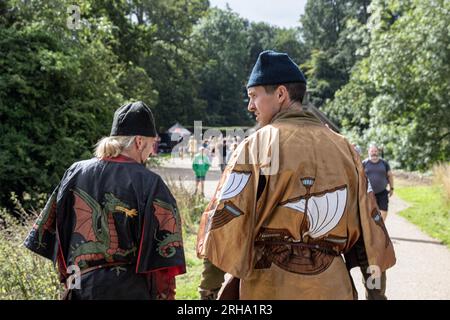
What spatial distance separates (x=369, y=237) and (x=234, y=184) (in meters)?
0.73

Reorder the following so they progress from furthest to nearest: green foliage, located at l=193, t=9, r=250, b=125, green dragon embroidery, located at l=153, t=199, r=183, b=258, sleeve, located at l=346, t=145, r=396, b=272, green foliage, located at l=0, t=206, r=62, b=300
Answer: green foliage, located at l=193, t=9, r=250, b=125
green foliage, located at l=0, t=206, r=62, b=300
green dragon embroidery, located at l=153, t=199, r=183, b=258
sleeve, located at l=346, t=145, r=396, b=272

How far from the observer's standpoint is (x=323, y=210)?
2613mm

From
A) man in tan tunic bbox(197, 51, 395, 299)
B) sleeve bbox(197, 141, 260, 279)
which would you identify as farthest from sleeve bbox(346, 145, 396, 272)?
sleeve bbox(197, 141, 260, 279)

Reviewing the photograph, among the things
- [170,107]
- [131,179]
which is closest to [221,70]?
[170,107]

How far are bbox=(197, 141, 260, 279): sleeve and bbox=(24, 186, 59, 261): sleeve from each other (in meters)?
0.90

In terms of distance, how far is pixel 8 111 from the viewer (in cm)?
1015

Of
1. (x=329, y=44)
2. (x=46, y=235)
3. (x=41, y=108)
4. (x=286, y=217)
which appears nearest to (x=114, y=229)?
(x=46, y=235)

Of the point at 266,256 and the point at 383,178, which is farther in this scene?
the point at 383,178

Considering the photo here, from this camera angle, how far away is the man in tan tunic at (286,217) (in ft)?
8.36

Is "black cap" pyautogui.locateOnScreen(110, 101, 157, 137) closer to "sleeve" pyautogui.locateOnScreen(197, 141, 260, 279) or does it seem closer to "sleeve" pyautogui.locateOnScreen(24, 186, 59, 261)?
"sleeve" pyautogui.locateOnScreen(24, 186, 59, 261)

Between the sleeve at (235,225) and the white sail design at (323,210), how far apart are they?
0.19 m

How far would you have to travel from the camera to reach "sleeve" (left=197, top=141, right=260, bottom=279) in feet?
8.31
